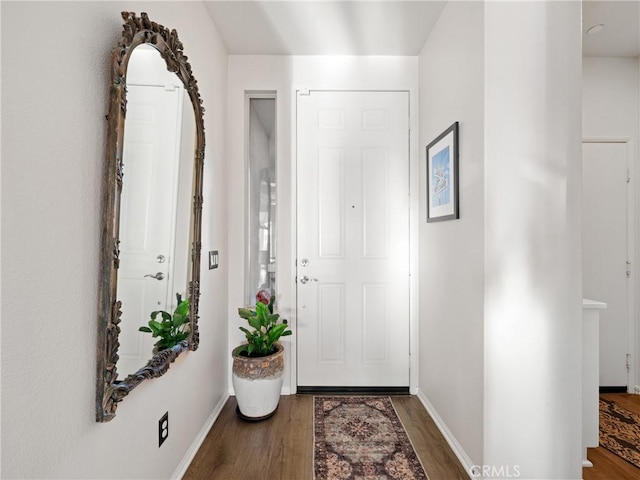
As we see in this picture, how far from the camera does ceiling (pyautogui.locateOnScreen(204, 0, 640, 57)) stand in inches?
78.4

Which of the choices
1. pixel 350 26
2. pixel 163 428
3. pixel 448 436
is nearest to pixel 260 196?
pixel 350 26

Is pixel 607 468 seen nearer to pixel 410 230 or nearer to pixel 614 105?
pixel 410 230

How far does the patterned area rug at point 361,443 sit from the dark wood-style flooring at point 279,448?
0.06 metres

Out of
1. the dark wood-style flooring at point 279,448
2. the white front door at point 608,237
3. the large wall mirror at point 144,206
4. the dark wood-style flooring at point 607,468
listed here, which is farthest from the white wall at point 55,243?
the white front door at point 608,237

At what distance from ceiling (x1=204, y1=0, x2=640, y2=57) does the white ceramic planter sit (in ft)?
7.29

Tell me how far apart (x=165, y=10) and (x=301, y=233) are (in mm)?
1570

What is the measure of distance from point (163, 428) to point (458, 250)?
1739 mm

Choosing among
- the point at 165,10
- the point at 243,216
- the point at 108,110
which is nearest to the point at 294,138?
the point at 243,216

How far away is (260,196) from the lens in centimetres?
262

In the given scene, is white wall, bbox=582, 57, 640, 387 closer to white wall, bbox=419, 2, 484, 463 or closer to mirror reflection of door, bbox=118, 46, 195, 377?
white wall, bbox=419, 2, 484, 463

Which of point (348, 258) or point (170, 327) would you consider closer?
point (170, 327)

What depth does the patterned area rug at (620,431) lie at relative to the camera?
6.01ft

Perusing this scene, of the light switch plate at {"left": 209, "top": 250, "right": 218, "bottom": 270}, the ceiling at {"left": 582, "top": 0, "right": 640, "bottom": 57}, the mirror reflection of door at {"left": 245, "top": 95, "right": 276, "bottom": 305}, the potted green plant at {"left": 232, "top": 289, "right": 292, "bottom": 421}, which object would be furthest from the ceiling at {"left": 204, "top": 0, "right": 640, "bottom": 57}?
the potted green plant at {"left": 232, "top": 289, "right": 292, "bottom": 421}

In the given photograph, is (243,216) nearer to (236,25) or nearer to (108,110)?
(236,25)
